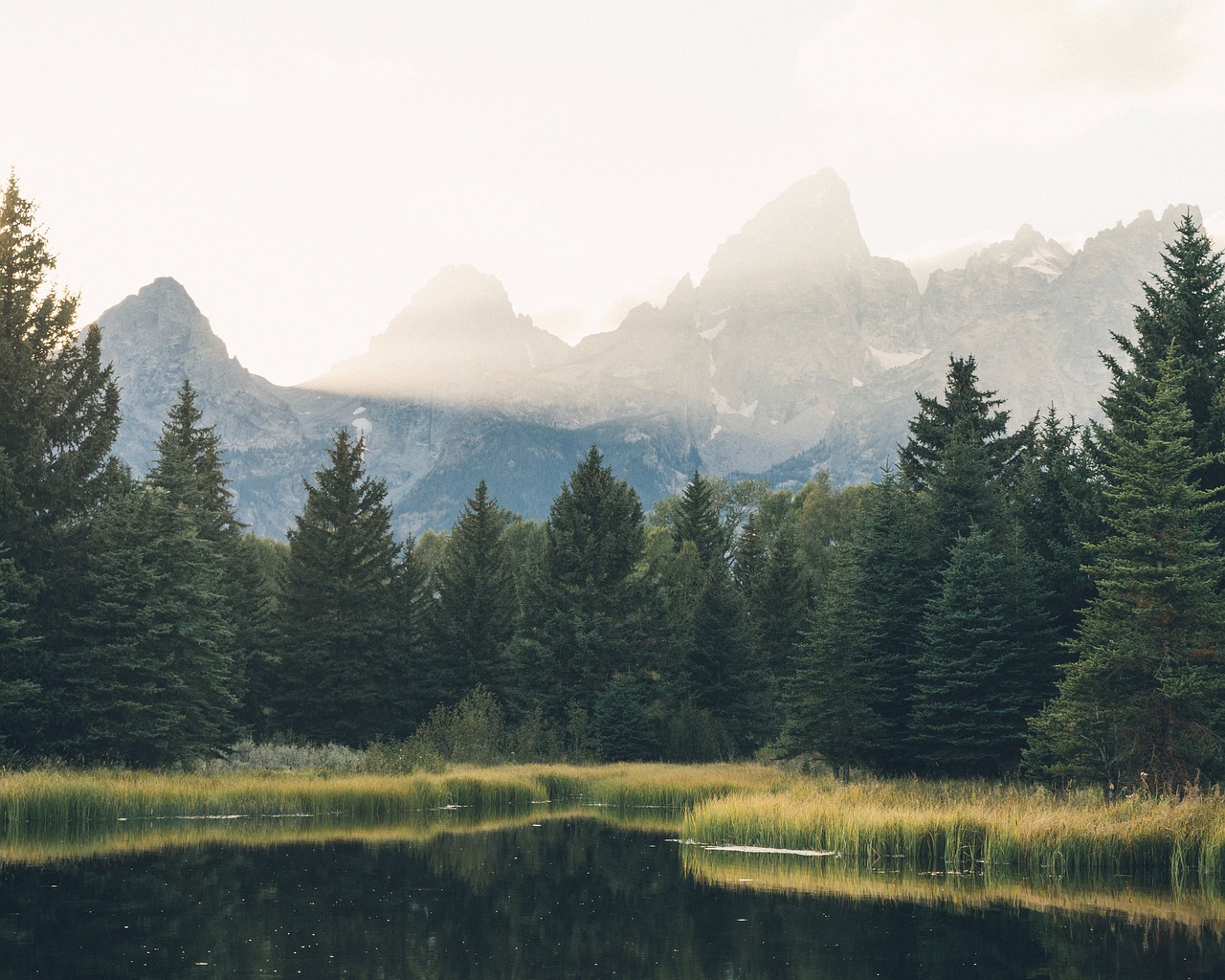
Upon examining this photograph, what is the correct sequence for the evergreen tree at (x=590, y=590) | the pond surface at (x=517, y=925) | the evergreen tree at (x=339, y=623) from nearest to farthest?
1. the pond surface at (x=517, y=925)
2. the evergreen tree at (x=339, y=623)
3. the evergreen tree at (x=590, y=590)

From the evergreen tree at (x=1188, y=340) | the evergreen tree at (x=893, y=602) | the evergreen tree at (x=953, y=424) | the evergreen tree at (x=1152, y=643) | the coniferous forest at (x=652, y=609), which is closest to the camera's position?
the evergreen tree at (x=1152, y=643)

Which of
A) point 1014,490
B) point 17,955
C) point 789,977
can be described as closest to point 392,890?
point 17,955

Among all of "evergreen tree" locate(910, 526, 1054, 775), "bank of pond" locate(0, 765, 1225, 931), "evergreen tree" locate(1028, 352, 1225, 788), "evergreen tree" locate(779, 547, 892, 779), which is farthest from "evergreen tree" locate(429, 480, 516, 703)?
"evergreen tree" locate(1028, 352, 1225, 788)

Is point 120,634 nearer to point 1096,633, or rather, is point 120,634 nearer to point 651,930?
point 651,930

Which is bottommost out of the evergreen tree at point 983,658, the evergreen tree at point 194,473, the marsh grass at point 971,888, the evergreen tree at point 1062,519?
the marsh grass at point 971,888

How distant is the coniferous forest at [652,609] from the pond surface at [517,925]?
474 inches

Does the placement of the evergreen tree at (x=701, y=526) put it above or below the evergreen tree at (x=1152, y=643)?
above

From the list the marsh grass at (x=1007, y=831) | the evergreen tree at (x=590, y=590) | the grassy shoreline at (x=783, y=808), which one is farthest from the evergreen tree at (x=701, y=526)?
the marsh grass at (x=1007, y=831)

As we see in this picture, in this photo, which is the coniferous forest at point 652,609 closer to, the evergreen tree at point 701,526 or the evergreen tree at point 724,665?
the evergreen tree at point 724,665

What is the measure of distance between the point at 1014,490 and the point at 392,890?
32826mm

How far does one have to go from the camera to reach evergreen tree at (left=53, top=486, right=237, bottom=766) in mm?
37188

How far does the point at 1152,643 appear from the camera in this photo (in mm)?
28859

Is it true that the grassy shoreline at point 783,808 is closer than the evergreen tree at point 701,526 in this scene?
Yes

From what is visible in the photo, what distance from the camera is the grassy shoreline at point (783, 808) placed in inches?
907
